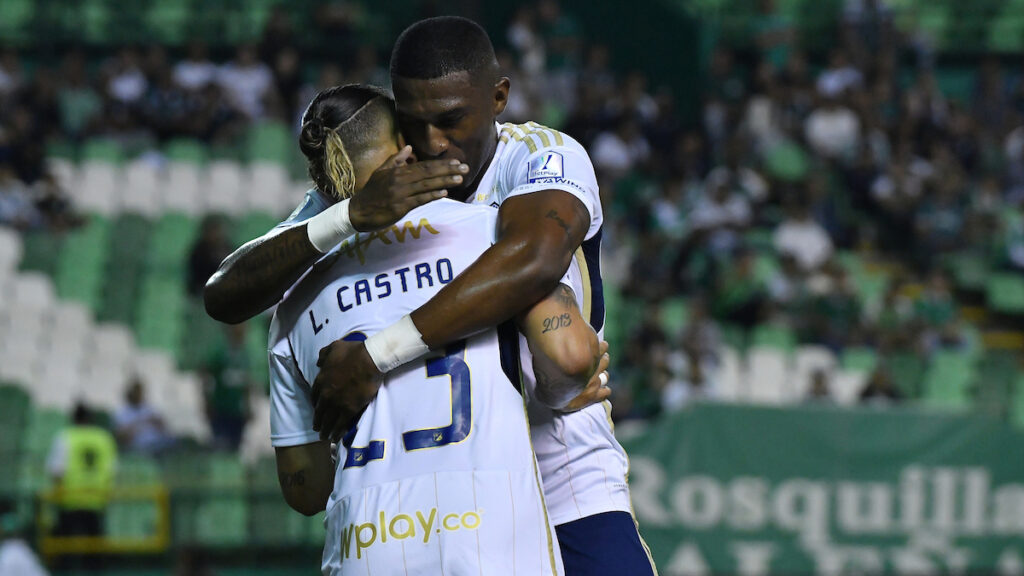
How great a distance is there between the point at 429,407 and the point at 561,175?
633mm

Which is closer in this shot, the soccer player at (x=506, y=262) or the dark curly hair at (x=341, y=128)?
the soccer player at (x=506, y=262)

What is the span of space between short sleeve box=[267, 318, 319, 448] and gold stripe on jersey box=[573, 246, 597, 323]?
0.72 metres

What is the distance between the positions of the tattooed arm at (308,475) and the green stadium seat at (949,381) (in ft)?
35.0

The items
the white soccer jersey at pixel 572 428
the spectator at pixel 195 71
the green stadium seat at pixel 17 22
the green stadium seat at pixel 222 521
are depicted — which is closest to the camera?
the white soccer jersey at pixel 572 428

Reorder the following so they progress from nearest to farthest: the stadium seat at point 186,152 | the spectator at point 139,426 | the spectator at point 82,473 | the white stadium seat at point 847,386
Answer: the spectator at point 82,473 → the spectator at point 139,426 → the white stadium seat at point 847,386 → the stadium seat at point 186,152

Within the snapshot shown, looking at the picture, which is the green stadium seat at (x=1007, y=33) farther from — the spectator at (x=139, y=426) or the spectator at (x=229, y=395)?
the spectator at (x=139, y=426)

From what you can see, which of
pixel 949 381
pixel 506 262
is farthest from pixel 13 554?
pixel 949 381

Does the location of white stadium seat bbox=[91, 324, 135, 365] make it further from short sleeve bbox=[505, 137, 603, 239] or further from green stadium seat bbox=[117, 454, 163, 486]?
short sleeve bbox=[505, 137, 603, 239]

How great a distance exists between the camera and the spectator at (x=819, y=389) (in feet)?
41.3

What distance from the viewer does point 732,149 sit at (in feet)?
52.9

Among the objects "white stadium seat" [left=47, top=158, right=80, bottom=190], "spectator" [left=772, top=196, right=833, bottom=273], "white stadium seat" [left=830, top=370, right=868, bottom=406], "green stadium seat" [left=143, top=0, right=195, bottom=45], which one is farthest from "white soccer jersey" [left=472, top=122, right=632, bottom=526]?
"green stadium seat" [left=143, top=0, right=195, bottom=45]

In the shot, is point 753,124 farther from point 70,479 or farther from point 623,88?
point 70,479

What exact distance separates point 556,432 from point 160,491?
788 centimetres

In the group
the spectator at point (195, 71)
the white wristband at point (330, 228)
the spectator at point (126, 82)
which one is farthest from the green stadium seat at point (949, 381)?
the white wristband at point (330, 228)
